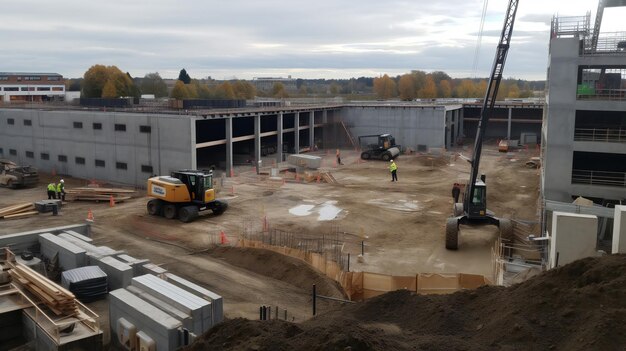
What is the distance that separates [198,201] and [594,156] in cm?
2282

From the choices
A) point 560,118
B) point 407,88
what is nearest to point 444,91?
point 407,88

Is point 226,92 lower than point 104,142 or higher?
higher

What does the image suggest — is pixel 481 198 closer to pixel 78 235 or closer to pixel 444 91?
pixel 78 235

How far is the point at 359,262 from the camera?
22344 mm

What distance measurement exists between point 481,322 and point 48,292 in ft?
37.1

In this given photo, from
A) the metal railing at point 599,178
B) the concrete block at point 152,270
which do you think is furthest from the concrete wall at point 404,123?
the concrete block at point 152,270

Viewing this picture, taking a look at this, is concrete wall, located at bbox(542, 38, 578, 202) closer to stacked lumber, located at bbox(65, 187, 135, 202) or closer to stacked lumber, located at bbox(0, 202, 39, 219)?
stacked lumber, located at bbox(65, 187, 135, 202)

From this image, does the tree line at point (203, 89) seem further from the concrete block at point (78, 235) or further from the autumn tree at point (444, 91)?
the concrete block at point (78, 235)

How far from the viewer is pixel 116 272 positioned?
17.5 m

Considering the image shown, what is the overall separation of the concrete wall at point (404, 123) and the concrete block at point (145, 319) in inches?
1904

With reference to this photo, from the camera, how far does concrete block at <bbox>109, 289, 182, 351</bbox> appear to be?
12688 millimetres

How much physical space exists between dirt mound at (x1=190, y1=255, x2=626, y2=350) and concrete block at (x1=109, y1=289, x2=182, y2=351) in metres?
1.84

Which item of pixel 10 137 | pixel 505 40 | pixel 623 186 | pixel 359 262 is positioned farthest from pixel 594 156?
pixel 10 137

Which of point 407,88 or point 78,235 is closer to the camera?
point 78,235
